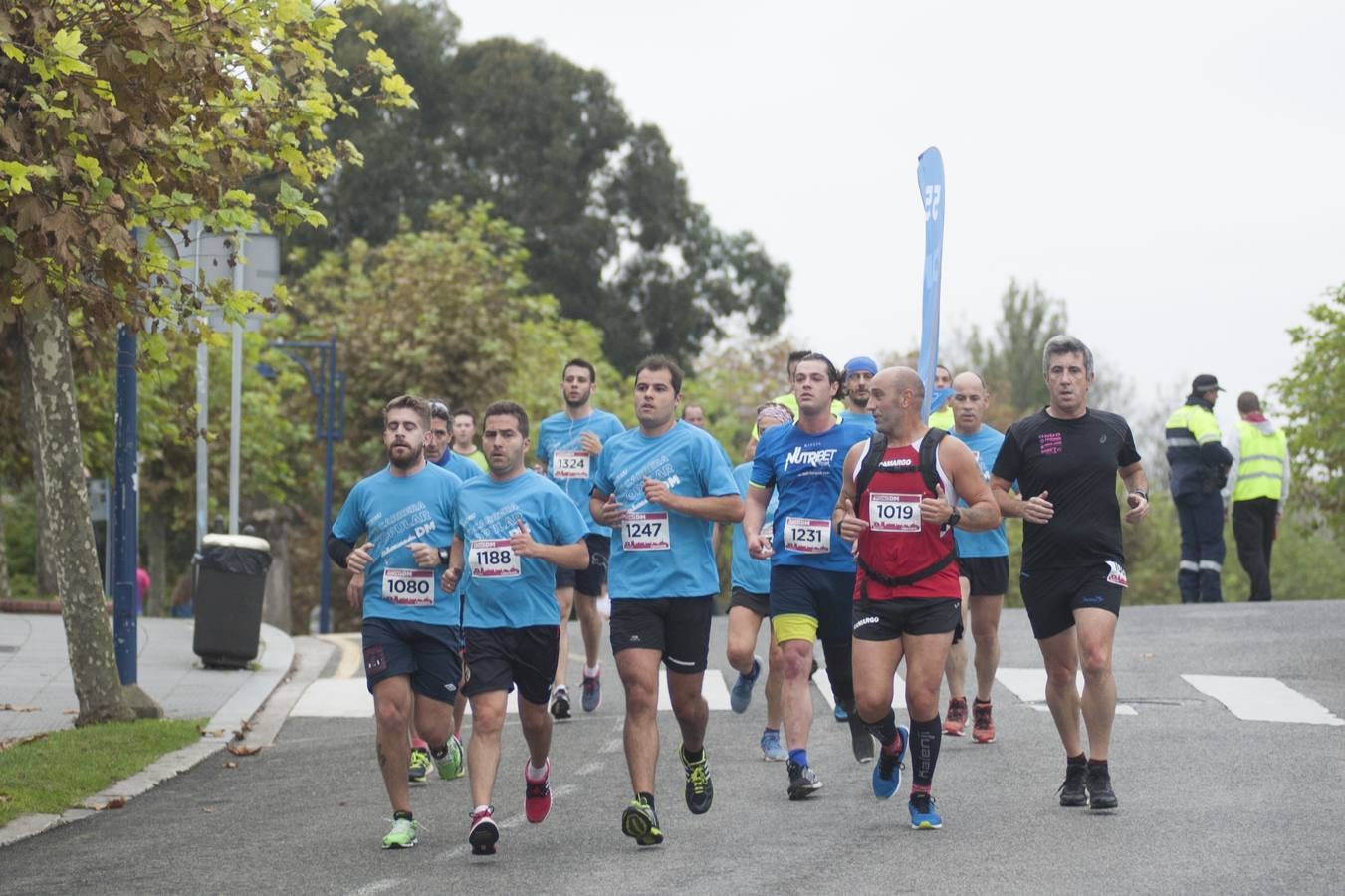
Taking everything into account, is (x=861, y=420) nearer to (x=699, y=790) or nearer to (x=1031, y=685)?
(x=699, y=790)

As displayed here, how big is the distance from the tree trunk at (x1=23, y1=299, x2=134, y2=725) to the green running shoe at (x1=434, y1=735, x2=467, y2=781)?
321 centimetres

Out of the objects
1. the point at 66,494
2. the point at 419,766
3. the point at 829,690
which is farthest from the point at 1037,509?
the point at 66,494

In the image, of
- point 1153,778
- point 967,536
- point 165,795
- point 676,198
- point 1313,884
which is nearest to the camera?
point 1313,884

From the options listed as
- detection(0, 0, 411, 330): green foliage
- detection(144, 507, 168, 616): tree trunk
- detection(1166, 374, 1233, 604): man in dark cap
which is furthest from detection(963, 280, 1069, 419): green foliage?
detection(0, 0, 411, 330): green foliage

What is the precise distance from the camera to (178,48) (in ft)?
32.9

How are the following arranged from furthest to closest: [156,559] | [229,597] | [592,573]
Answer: [156,559], [229,597], [592,573]

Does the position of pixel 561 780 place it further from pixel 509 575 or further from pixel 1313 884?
Result: pixel 1313 884

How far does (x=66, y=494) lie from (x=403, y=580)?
17.3 ft

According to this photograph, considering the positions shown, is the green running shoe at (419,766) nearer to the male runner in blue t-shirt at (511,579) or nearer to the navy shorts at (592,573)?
the male runner in blue t-shirt at (511,579)

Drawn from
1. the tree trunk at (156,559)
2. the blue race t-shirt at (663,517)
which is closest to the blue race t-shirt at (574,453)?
the blue race t-shirt at (663,517)

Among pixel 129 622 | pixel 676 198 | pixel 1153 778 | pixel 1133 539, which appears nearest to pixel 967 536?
pixel 1153 778

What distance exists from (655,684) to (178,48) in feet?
11.6

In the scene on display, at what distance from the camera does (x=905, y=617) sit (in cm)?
979

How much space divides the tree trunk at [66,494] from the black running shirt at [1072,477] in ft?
21.5
